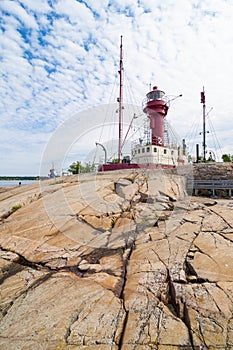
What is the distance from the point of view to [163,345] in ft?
8.70

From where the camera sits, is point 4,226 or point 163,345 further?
point 4,226

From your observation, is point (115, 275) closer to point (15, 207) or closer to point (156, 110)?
point (15, 207)

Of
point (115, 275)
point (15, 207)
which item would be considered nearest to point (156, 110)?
point (15, 207)

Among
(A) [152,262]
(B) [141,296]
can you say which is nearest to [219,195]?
(A) [152,262]

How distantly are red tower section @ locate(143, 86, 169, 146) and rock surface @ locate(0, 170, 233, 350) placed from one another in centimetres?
1703

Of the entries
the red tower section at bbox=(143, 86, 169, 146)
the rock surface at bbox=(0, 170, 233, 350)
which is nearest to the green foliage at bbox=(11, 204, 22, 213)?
the rock surface at bbox=(0, 170, 233, 350)

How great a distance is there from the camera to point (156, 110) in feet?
80.8

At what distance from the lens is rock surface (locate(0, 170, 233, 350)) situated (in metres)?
2.82

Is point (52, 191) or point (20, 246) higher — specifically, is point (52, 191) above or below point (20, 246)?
above

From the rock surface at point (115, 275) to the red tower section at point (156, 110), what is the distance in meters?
17.0

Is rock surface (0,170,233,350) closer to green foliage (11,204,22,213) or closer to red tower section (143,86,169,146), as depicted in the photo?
green foliage (11,204,22,213)

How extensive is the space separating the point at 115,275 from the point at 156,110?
23501 millimetres

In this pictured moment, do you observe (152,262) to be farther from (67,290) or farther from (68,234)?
(68,234)

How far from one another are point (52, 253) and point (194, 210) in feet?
16.3
